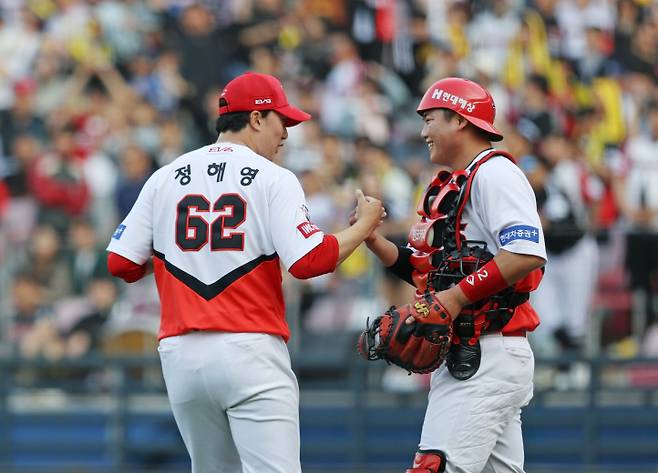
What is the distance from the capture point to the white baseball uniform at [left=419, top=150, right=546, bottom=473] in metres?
5.79

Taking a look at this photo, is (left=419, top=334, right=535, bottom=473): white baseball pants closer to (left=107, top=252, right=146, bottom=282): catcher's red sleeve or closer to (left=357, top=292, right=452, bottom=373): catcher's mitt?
(left=357, top=292, right=452, bottom=373): catcher's mitt

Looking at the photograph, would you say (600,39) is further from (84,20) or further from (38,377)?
(38,377)

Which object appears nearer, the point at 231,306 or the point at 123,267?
the point at 231,306

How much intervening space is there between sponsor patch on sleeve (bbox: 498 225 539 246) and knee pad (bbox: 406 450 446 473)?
98 centimetres

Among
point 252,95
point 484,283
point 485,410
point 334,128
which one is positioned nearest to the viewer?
point 484,283

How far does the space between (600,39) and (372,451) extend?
5.88 metres

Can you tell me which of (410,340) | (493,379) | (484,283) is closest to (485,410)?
(493,379)

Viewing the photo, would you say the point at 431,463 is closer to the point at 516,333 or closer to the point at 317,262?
the point at 516,333

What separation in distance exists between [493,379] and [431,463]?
47 cm

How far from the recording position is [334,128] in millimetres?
14352

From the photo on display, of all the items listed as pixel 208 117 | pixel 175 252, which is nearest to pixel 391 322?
pixel 175 252

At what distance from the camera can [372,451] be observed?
458 inches

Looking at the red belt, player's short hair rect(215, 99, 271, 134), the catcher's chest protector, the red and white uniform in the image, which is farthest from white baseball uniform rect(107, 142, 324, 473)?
the red belt

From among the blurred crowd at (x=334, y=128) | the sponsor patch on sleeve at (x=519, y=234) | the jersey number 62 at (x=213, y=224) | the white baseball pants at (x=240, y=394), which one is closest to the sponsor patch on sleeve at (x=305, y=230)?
the jersey number 62 at (x=213, y=224)
